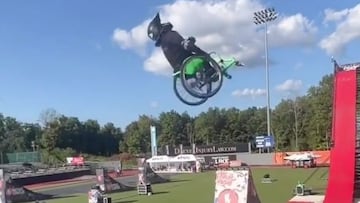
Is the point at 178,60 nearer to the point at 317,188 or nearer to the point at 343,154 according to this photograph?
the point at 317,188

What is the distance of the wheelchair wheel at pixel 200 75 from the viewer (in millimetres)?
42531

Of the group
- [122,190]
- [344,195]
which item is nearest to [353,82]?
[344,195]

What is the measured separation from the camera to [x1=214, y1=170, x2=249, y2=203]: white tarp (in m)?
16.1

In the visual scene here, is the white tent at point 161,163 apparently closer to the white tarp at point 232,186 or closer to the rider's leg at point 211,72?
the rider's leg at point 211,72

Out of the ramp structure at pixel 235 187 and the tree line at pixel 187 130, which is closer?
the ramp structure at pixel 235 187

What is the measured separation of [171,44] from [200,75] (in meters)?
3.55

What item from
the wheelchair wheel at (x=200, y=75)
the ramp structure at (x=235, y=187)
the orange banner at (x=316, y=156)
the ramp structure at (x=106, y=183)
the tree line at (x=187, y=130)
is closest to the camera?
the ramp structure at (x=235, y=187)

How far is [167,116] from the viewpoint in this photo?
438 feet

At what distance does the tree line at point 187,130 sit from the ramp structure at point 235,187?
68950mm

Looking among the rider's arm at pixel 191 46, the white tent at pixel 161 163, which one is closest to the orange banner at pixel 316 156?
the white tent at pixel 161 163

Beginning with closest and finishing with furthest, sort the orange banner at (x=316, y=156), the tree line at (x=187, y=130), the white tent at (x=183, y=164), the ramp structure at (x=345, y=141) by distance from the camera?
the ramp structure at (x=345, y=141) → the white tent at (x=183, y=164) → the orange banner at (x=316, y=156) → the tree line at (x=187, y=130)

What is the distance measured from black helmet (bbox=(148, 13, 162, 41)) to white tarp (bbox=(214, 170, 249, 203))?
2898cm

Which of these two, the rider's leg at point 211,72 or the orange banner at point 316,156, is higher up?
the rider's leg at point 211,72

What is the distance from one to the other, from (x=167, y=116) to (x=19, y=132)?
40534mm
